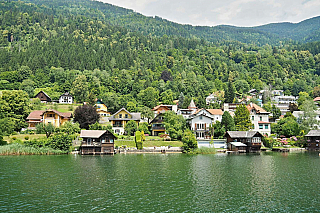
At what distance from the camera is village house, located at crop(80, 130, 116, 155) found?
63.2 metres

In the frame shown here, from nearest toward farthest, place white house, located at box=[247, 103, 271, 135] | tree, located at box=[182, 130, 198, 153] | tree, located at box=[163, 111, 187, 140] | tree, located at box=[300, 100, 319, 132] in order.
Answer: tree, located at box=[182, 130, 198, 153], tree, located at box=[163, 111, 187, 140], tree, located at box=[300, 100, 319, 132], white house, located at box=[247, 103, 271, 135]

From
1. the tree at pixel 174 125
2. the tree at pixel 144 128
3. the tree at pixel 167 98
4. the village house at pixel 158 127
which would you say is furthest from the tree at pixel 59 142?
the tree at pixel 167 98

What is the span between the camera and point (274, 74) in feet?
641

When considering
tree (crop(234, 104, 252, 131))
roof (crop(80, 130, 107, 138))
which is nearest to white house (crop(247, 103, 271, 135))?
tree (crop(234, 104, 252, 131))

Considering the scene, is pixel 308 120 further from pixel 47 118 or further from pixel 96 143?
pixel 47 118

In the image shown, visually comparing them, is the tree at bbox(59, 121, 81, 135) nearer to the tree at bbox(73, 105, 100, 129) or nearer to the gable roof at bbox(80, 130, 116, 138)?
the tree at bbox(73, 105, 100, 129)

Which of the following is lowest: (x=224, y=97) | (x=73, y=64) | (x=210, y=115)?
(x=210, y=115)

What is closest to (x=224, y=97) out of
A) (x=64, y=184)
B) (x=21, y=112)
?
(x=21, y=112)

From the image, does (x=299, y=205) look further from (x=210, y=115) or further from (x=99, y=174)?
(x=210, y=115)

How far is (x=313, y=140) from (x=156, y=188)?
59217mm

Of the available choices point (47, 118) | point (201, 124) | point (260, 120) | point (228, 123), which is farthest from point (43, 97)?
point (260, 120)

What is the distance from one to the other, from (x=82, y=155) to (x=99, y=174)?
24.2 m

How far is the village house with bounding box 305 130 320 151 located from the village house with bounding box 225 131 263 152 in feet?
47.9

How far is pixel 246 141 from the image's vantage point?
236 feet
